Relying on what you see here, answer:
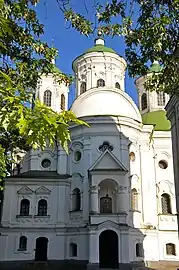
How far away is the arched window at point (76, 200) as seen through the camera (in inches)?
1083

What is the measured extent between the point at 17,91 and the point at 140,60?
4033 millimetres

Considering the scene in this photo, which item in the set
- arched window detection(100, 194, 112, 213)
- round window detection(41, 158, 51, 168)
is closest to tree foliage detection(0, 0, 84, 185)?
arched window detection(100, 194, 112, 213)

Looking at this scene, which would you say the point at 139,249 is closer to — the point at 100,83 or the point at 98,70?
the point at 100,83

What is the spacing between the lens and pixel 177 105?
50.2ft

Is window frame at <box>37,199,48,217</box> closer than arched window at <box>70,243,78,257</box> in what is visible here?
No

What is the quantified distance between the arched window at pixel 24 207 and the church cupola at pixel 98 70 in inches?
459

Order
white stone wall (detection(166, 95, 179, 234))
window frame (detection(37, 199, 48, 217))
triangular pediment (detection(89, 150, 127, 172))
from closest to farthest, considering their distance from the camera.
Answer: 1. white stone wall (detection(166, 95, 179, 234))
2. triangular pediment (detection(89, 150, 127, 172))
3. window frame (detection(37, 199, 48, 217))

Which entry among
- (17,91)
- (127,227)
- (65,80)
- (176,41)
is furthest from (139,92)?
(17,91)

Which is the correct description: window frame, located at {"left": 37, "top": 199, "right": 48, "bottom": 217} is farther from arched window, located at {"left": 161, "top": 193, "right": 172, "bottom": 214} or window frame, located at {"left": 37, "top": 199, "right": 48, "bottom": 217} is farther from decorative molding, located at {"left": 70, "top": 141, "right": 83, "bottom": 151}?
arched window, located at {"left": 161, "top": 193, "right": 172, "bottom": 214}

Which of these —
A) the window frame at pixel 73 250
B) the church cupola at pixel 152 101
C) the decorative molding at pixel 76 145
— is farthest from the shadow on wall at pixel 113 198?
the church cupola at pixel 152 101

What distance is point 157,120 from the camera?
3394 cm

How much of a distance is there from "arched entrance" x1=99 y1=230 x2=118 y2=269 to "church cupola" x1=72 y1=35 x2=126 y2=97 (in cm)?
1374

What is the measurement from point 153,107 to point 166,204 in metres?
11.6

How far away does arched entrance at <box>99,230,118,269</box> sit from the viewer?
2483 centimetres
